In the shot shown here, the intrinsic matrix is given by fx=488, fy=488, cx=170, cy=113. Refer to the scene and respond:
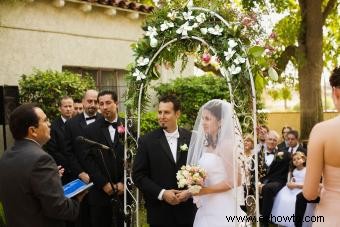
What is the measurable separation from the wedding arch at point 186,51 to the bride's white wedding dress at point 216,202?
0.93ft

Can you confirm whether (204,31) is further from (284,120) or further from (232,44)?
(284,120)

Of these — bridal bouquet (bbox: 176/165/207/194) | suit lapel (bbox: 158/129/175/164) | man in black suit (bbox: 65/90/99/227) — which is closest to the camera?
bridal bouquet (bbox: 176/165/207/194)

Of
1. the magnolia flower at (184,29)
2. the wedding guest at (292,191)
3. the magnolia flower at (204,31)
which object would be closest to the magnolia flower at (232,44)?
the magnolia flower at (204,31)

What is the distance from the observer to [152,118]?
1108 centimetres

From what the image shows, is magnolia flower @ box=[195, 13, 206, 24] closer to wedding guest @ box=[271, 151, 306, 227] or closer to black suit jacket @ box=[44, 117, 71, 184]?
black suit jacket @ box=[44, 117, 71, 184]

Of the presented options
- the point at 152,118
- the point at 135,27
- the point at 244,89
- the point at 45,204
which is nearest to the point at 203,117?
the point at 244,89

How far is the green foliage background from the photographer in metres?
9.55

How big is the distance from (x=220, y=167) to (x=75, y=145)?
2.80 meters

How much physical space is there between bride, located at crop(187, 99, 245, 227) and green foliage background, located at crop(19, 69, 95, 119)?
5.07 meters

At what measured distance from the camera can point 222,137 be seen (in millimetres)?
5109

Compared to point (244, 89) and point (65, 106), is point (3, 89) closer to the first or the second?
point (65, 106)

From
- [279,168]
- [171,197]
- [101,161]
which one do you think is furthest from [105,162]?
[279,168]

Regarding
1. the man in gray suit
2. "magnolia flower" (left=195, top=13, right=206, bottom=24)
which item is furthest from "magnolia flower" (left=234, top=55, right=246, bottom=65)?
the man in gray suit

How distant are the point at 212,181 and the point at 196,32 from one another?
1772 mm
